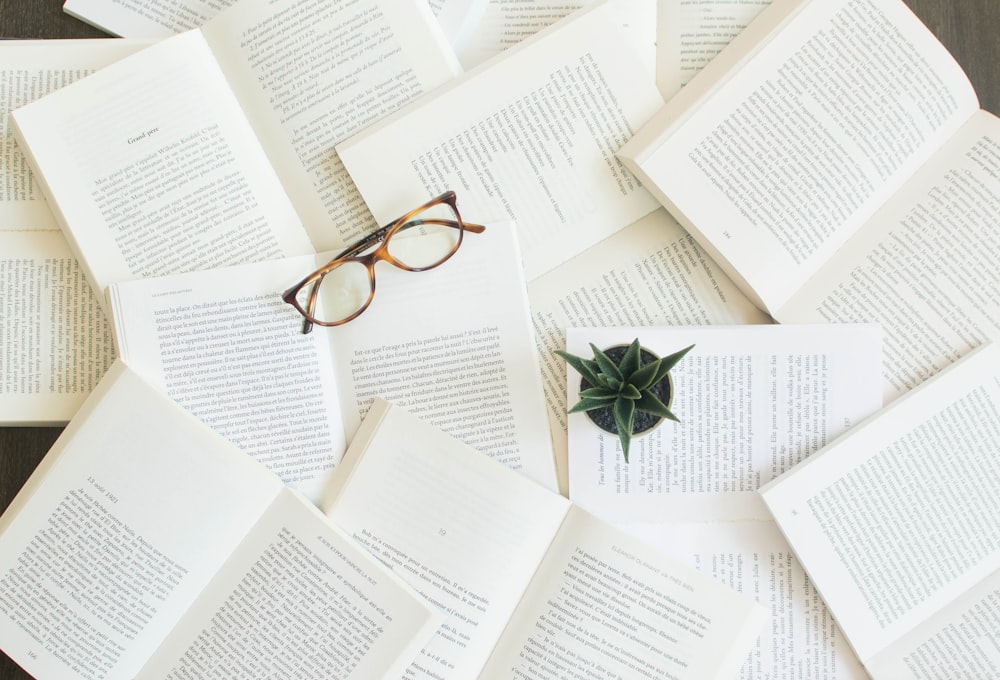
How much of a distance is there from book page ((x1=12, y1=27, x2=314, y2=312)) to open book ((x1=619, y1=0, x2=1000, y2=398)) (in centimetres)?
46

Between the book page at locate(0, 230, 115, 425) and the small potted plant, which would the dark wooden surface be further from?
the small potted plant

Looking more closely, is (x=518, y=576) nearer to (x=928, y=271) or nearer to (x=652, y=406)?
(x=652, y=406)

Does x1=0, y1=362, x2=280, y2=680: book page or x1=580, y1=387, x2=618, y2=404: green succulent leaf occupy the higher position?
x1=580, y1=387, x2=618, y2=404: green succulent leaf

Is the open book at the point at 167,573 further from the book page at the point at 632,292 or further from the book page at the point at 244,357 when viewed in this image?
the book page at the point at 632,292

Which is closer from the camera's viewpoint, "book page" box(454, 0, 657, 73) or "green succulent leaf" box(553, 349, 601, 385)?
"green succulent leaf" box(553, 349, 601, 385)

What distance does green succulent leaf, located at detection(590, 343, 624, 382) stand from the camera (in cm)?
88

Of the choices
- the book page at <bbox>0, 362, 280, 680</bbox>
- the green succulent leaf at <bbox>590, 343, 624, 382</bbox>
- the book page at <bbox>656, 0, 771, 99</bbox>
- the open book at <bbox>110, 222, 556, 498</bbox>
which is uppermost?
the book page at <bbox>656, 0, 771, 99</bbox>

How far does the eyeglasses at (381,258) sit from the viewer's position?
3.10ft

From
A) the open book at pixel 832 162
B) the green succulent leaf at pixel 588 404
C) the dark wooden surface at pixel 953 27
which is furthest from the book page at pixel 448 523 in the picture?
the dark wooden surface at pixel 953 27

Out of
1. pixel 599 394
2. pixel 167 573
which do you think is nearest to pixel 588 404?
pixel 599 394

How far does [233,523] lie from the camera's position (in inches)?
36.6

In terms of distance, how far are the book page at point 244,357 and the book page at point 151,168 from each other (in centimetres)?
3

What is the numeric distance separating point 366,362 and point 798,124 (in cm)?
56

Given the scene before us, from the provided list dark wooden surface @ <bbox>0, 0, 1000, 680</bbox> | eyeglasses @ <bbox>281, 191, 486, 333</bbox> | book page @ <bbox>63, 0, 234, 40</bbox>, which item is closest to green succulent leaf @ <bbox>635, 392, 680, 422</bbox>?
eyeglasses @ <bbox>281, 191, 486, 333</bbox>
